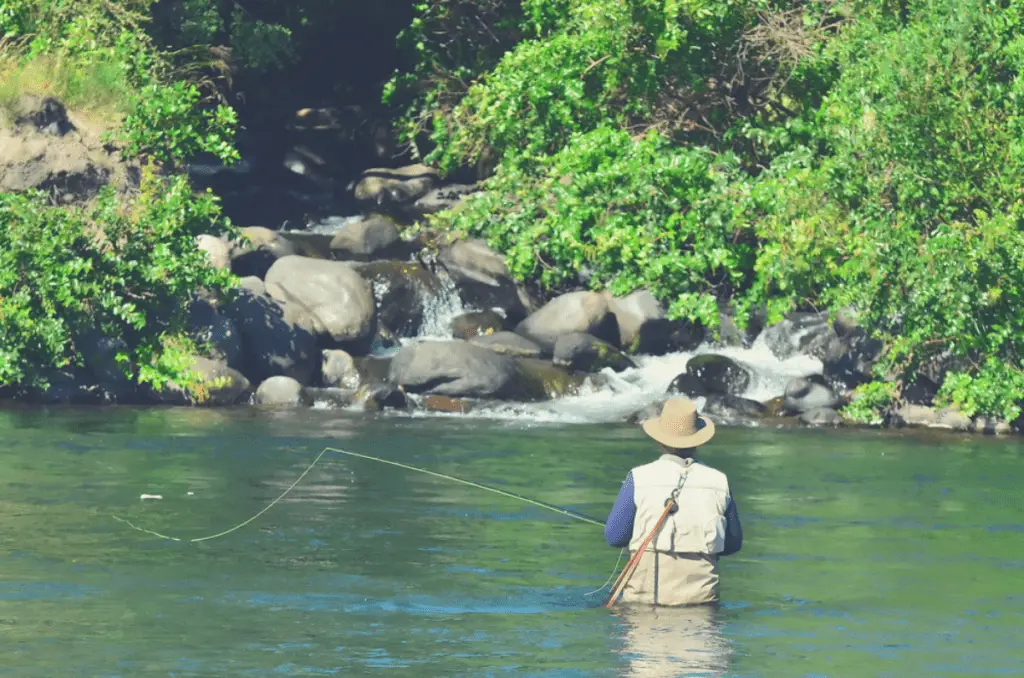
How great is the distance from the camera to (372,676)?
10.8m

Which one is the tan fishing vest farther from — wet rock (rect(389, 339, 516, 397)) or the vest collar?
wet rock (rect(389, 339, 516, 397))

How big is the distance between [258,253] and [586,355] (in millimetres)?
6755

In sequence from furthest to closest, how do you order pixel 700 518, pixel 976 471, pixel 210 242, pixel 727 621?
1. pixel 210 242
2. pixel 976 471
3. pixel 727 621
4. pixel 700 518

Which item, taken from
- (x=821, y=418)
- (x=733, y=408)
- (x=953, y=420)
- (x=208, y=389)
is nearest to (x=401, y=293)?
(x=208, y=389)

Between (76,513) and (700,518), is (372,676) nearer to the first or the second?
(700,518)

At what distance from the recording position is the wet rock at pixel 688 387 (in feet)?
97.1

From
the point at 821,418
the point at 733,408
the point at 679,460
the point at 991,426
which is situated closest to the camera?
the point at 679,460

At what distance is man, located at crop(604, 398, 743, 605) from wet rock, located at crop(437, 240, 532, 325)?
21974mm

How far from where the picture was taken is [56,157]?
3003 centimetres

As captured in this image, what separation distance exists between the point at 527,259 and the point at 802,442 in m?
6.03

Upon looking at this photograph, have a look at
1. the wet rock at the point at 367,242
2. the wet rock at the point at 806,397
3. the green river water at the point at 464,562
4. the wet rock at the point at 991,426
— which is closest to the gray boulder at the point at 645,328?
the wet rock at the point at 806,397

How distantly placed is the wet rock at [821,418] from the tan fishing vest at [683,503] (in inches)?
644

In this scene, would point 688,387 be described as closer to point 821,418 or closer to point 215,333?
point 821,418

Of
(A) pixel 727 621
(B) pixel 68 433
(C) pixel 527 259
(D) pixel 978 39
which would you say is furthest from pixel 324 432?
(A) pixel 727 621
